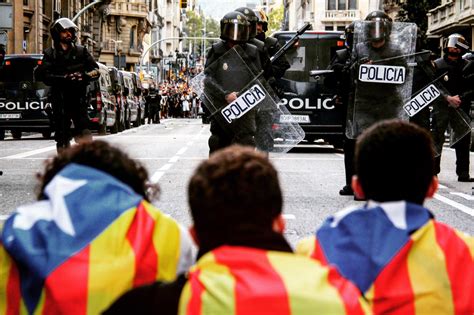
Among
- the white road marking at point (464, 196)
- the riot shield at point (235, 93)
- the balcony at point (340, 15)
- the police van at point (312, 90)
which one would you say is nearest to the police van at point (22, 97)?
the police van at point (312, 90)

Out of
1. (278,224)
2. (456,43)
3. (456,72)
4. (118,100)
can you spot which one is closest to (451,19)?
(118,100)

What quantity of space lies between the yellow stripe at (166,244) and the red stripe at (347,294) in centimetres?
66

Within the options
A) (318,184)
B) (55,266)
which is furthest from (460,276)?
(318,184)

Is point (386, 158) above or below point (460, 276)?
above

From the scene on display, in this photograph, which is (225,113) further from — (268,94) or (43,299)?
(43,299)

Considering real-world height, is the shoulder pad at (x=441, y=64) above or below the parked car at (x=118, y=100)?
above

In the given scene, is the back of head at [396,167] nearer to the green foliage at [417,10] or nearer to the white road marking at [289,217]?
the white road marking at [289,217]

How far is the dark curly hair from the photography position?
126 inches

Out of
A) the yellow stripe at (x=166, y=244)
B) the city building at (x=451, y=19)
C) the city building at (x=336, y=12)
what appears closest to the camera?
the yellow stripe at (x=166, y=244)

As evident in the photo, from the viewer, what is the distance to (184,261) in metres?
3.19

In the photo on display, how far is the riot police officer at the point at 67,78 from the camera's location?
1273 centimetres

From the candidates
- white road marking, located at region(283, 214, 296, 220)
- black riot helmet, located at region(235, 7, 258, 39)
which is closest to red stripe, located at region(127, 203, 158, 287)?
white road marking, located at region(283, 214, 296, 220)

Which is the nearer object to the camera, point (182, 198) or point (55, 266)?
point (55, 266)

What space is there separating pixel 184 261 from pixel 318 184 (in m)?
9.43
